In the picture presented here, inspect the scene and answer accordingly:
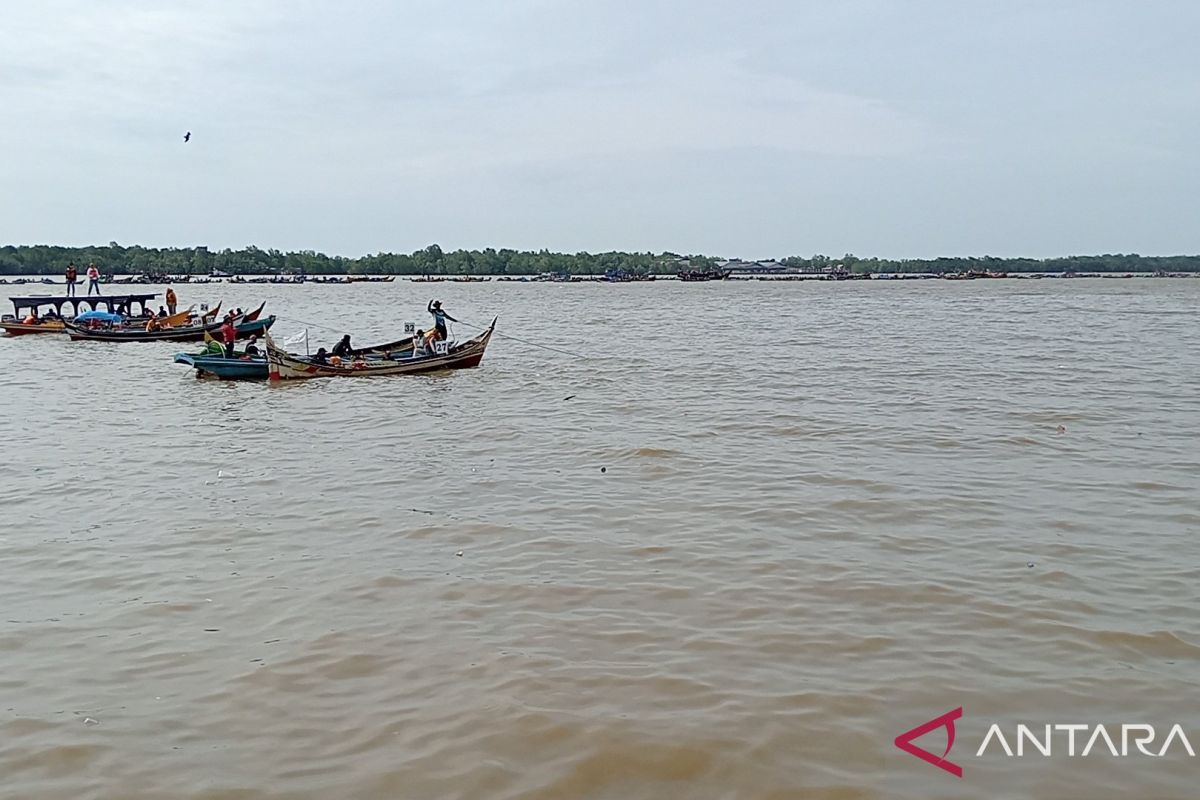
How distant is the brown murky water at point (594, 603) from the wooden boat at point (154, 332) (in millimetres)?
16587

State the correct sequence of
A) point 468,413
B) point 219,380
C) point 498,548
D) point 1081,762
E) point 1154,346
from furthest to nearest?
1. point 1154,346
2. point 219,380
3. point 468,413
4. point 498,548
5. point 1081,762

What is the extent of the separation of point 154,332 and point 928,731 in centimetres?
3328

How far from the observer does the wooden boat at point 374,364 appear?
21.9m

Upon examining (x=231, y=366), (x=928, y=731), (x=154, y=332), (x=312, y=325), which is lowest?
(x=928, y=731)

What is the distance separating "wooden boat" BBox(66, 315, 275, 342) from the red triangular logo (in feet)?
97.0

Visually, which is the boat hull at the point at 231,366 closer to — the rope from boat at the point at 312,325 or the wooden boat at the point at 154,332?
the wooden boat at the point at 154,332

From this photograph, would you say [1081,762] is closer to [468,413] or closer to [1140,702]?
[1140,702]

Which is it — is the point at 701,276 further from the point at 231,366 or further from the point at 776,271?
the point at 231,366

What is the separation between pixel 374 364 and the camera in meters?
22.8

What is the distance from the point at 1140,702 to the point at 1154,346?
28373mm

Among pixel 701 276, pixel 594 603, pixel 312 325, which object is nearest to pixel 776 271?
pixel 701 276

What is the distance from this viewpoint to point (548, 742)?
5.13 metres

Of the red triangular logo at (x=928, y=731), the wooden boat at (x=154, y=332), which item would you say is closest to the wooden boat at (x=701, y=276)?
the wooden boat at (x=154, y=332)

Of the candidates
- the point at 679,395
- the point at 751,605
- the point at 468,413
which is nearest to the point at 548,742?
the point at 751,605
